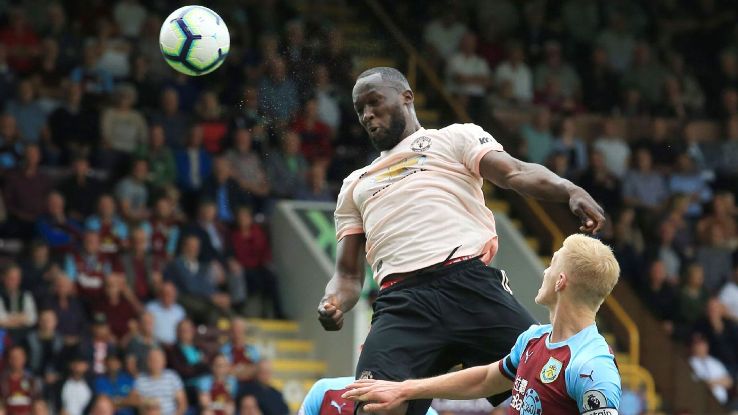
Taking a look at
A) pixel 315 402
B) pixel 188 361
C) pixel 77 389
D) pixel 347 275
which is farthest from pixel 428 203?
pixel 188 361

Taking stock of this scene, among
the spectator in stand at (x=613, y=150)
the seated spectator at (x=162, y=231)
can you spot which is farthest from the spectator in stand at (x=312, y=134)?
the spectator in stand at (x=613, y=150)

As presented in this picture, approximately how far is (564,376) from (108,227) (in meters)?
8.75

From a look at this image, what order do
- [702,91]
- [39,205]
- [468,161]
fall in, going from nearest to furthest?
[468,161], [39,205], [702,91]

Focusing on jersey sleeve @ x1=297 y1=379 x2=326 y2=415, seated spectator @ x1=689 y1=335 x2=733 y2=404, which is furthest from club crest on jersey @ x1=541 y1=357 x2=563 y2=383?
seated spectator @ x1=689 y1=335 x2=733 y2=404

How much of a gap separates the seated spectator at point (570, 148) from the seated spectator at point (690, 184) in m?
1.19

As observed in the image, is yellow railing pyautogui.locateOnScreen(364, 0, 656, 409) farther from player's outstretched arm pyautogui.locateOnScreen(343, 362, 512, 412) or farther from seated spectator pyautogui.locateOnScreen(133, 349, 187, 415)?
player's outstretched arm pyautogui.locateOnScreen(343, 362, 512, 412)

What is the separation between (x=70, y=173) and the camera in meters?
13.9

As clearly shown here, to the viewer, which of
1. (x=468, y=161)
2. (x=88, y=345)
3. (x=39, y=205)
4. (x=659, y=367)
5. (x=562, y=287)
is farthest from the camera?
(x=659, y=367)

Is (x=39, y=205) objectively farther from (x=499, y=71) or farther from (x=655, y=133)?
(x=655, y=133)

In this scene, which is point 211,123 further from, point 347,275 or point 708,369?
point 347,275

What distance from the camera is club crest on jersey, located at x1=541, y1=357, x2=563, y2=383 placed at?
5477mm

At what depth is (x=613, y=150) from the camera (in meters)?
17.2

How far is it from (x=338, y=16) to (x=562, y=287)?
42.8ft

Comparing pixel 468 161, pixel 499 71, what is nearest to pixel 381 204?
pixel 468 161
